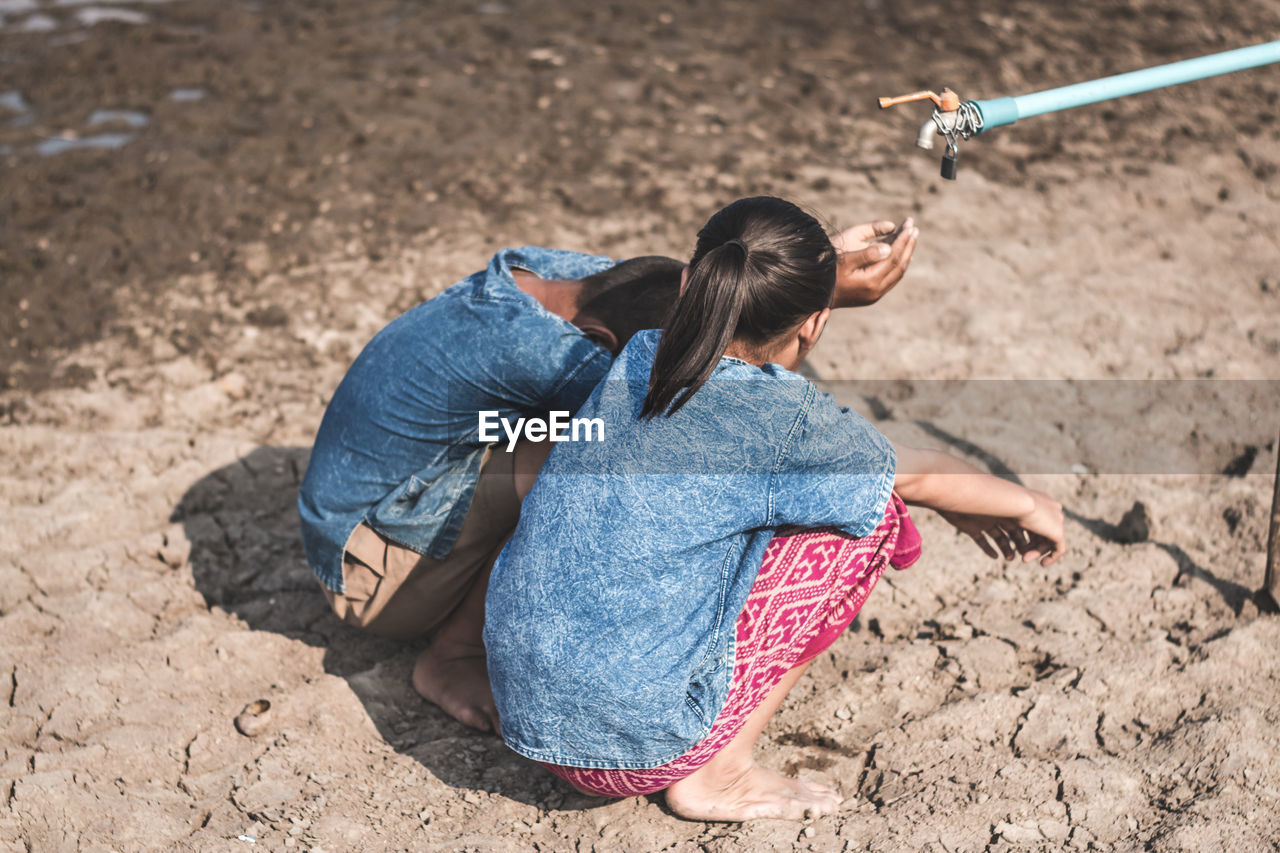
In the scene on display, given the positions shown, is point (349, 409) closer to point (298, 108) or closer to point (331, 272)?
point (331, 272)

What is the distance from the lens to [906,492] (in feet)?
6.14

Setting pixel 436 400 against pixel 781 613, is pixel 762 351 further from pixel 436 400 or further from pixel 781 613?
pixel 436 400

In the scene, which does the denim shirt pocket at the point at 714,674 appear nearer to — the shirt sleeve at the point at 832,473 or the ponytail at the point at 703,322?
the shirt sleeve at the point at 832,473

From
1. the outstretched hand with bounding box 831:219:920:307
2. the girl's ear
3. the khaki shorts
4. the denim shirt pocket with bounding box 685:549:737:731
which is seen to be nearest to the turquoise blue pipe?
the outstretched hand with bounding box 831:219:920:307

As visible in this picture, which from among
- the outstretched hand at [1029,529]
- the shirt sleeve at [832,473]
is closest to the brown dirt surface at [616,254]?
the outstretched hand at [1029,529]

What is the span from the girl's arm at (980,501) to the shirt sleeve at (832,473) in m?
0.15

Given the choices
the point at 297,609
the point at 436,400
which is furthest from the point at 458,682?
the point at 436,400

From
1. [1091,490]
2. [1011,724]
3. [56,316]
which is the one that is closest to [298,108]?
[56,316]

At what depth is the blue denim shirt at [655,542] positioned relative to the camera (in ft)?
5.17

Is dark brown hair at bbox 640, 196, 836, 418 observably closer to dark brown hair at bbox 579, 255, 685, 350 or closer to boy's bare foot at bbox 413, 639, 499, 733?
dark brown hair at bbox 579, 255, 685, 350

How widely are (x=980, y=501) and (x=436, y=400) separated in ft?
3.25

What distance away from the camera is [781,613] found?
71.2 inches

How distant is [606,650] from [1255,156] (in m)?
3.84

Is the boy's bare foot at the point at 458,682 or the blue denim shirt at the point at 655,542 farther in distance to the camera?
the boy's bare foot at the point at 458,682
